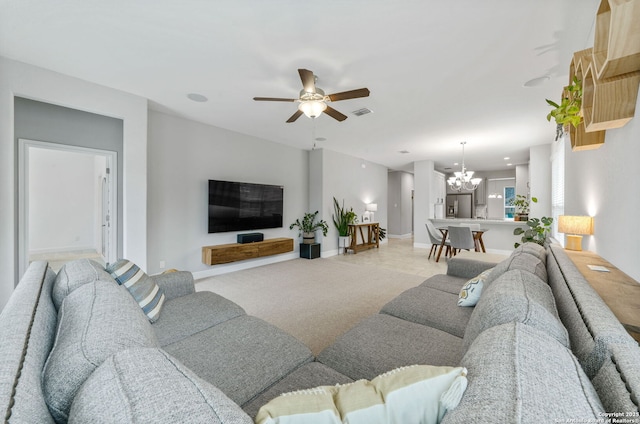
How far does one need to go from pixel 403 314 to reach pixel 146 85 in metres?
3.70

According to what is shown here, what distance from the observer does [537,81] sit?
2.89m

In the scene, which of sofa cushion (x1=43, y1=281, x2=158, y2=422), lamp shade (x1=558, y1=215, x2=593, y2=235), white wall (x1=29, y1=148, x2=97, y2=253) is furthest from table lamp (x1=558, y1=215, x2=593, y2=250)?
white wall (x1=29, y1=148, x2=97, y2=253)

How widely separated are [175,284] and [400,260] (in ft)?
15.7

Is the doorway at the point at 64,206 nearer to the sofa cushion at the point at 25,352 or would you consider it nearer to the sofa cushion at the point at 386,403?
the sofa cushion at the point at 25,352

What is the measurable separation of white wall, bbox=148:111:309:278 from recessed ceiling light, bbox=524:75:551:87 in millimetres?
4351

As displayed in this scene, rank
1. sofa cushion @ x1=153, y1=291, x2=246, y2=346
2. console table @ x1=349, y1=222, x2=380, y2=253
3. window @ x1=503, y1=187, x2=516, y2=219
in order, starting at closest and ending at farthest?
1. sofa cushion @ x1=153, y1=291, x2=246, y2=346
2. console table @ x1=349, y1=222, x2=380, y2=253
3. window @ x1=503, y1=187, x2=516, y2=219

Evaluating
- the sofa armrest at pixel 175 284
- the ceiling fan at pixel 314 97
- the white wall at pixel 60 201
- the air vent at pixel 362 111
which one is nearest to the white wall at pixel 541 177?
the air vent at pixel 362 111

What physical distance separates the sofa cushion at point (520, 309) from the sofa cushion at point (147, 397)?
95 cm

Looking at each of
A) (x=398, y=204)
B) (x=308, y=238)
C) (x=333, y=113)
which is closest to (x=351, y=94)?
(x=333, y=113)

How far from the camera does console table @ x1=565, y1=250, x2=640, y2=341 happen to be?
1000 mm

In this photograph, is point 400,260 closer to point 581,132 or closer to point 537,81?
point 537,81

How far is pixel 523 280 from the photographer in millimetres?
1263

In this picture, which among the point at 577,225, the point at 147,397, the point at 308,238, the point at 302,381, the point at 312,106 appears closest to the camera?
the point at 147,397

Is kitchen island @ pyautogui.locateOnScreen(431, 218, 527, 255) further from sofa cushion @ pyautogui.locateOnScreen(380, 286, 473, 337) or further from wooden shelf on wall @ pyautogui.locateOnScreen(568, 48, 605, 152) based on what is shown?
sofa cushion @ pyautogui.locateOnScreen(380, 286, 473, 337)
